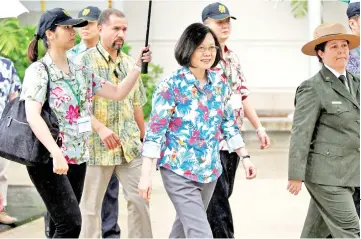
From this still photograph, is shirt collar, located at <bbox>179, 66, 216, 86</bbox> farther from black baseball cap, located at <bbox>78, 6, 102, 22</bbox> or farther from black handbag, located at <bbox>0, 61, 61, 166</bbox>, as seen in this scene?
black baseball cap, located at <bbox>78, 6, 102, 22</bbox>

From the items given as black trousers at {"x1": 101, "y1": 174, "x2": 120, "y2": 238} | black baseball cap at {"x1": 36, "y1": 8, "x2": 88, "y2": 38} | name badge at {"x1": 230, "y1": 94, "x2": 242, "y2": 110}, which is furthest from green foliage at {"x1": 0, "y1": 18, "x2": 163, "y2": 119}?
black baseball cap at {"x1": 36, "y1": 8, "x2": 88, "y2": 38}

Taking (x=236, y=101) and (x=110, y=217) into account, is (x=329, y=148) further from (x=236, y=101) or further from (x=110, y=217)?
(x=110, y=217)

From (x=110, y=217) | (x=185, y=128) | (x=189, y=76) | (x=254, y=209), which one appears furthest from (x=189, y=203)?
(x=254, y=209)

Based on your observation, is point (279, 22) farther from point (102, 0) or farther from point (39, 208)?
point (39, 208)

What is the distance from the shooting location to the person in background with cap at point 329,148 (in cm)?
582

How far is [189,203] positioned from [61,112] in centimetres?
97

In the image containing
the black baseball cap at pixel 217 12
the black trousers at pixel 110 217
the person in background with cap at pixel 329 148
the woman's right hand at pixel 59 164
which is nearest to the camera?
the woman's right hand at pixel 59 164

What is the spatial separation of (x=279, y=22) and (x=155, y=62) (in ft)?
6.56

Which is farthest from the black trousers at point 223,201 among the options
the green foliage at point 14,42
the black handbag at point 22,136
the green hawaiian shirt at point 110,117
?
the green foliage at point 14,42

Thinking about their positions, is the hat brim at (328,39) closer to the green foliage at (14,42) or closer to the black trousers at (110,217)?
the black trousers at (110,217)

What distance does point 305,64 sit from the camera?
14.8 m

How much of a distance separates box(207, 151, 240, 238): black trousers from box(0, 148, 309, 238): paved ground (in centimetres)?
87

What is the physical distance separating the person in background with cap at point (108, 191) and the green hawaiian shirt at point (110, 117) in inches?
30.3

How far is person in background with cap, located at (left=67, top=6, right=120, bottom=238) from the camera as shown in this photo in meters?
7.54
